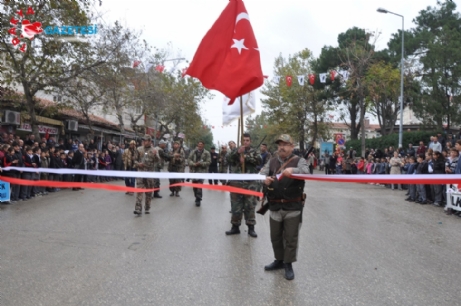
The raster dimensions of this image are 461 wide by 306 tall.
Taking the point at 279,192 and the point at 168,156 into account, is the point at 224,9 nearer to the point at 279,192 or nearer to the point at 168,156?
the point at 279,192

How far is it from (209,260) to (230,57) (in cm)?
317

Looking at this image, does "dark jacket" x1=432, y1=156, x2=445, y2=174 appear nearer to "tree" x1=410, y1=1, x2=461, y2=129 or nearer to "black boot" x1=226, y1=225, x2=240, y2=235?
"black boot" x1=226, y1=225, x2=240, y2=235

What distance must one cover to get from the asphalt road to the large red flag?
8.38 ft

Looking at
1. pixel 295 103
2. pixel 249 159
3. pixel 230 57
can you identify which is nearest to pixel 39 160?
pixel 249 159

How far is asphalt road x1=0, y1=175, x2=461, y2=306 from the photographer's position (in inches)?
169

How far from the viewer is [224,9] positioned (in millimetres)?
6918

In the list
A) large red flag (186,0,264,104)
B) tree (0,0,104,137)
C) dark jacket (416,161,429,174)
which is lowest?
dark jacket (416,161,429,174)

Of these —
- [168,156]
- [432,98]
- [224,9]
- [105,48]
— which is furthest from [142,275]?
[432,98]

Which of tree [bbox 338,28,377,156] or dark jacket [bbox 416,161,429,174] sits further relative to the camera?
tree [bbox 338,28,377,156]

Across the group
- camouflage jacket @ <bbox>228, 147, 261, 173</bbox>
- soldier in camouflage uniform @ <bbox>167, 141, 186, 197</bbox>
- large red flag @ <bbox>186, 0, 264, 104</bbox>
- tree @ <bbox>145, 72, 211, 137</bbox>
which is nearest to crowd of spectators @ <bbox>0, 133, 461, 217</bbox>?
camouflage jacket @ <bbox>228, 147, 261, 173</bbox>

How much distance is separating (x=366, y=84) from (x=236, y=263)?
30.5 metres

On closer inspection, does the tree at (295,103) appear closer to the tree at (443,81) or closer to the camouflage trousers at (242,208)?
the tree at (443,81)

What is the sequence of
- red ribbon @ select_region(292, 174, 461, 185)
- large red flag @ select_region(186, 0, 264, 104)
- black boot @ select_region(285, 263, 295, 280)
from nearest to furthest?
red ribbon @ select_region(292, 174, 461, 185) → black boot @ select_region(285, 263, 295, 280) → large red flag @ select_region(186, 0, 264, 104)

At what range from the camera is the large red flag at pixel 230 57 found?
6.52m
